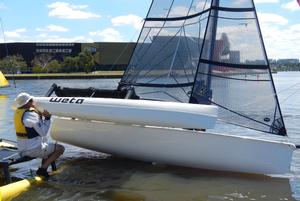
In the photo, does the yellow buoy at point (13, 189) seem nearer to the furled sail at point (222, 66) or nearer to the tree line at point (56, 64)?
the furled sail at point (222, 66)

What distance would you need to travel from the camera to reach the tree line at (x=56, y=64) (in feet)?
313

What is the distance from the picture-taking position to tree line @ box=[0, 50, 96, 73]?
95250 millimetres

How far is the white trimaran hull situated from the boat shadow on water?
221 mm

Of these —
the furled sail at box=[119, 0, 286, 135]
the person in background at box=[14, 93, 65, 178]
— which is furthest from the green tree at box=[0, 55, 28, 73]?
the person in background at box=[14, 93, 65, 178]

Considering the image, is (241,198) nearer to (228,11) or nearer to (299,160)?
(299,160)

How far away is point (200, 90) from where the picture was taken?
861cm

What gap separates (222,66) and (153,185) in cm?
262

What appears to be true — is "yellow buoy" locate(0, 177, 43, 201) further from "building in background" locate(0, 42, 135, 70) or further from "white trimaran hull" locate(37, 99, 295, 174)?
"building in background" locate(0, 42, 135, 70)

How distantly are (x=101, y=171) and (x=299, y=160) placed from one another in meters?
3.92

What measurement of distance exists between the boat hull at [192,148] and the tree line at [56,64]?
287 feet

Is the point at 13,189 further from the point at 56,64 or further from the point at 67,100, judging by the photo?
the point at 56,64

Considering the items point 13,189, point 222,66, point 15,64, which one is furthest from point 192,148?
point 15,64

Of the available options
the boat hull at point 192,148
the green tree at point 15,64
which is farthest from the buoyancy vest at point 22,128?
the green tree at point 15,64

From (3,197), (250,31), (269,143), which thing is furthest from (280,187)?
(3,197)
